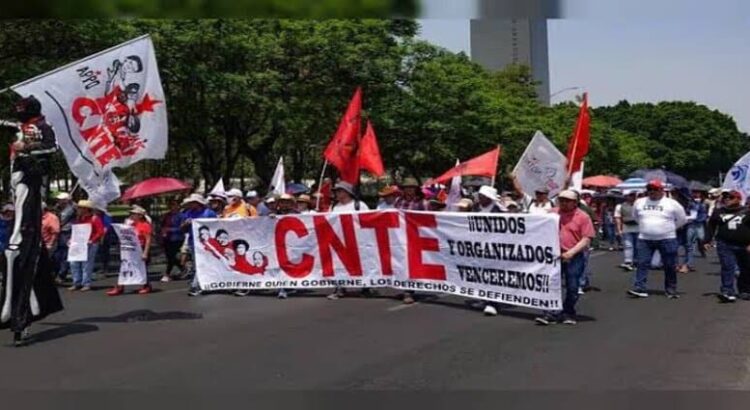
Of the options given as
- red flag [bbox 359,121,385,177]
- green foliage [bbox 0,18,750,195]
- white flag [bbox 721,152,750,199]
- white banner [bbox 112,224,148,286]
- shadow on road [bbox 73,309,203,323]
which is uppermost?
green foliage [bbox 0,18,750,195]

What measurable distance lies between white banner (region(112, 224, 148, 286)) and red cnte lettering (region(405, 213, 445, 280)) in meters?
4.12

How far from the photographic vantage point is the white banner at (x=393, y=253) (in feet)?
32.6

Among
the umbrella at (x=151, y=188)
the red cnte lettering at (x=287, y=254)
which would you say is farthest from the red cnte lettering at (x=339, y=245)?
the umbrella at (x=151, y=188)

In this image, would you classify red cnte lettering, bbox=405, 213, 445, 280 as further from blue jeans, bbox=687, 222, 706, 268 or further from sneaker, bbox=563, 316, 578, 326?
blue jeans, bbox=687, 222, 706, 268

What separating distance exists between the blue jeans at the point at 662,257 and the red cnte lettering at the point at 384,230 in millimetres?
3253

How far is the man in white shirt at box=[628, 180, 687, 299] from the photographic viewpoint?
38.0ft

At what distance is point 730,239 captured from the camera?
11453 millimetres

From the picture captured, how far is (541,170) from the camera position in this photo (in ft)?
45.6

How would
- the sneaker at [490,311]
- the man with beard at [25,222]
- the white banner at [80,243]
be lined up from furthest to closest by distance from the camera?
the white banner at [80,243]
the sneaker at [490,311]
the man with beard at [25,222]

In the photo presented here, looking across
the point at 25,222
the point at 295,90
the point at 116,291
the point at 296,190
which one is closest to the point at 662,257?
the point at 116,291

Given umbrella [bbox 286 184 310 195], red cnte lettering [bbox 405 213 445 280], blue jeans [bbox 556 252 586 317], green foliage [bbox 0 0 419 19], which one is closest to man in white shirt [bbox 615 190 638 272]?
red cnte lettering [bbox 405 213 445 280]

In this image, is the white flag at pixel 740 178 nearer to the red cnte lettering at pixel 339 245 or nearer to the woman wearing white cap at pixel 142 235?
the red cnte lettering at pixel 339 245

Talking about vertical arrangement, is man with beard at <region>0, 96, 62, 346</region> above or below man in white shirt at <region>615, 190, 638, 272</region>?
above

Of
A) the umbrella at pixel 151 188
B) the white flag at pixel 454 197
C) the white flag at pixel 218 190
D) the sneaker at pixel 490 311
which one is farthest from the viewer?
the umbrella at pixel 151 188
